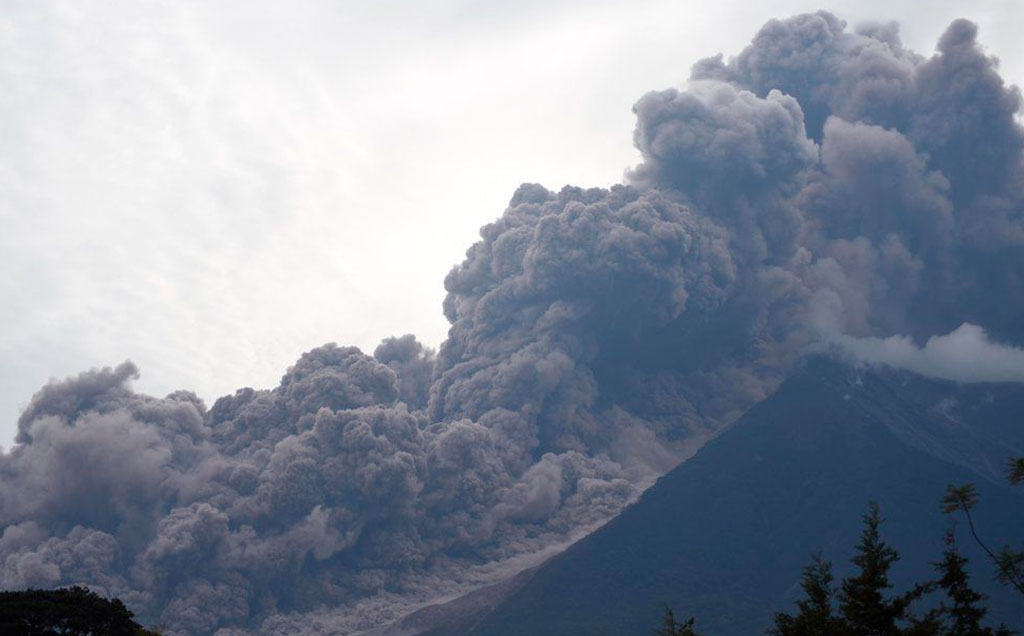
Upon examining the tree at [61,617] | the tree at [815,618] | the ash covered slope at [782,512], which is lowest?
the tree at [815,618]

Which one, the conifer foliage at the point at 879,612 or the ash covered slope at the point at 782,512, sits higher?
the ash covered slope at the point at 782,512

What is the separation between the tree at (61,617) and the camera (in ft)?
103

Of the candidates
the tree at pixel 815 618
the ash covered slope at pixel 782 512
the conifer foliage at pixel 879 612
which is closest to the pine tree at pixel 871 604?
the conifer foliage at pixel 879 612

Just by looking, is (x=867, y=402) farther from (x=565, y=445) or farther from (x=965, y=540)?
(x=565, y=445)

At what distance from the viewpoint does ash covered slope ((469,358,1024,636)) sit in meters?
78.4

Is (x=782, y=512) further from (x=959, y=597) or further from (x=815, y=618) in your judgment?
(x=815, y=618)

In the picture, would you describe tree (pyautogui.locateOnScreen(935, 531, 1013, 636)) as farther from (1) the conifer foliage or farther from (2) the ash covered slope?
(2) the ash covered slope

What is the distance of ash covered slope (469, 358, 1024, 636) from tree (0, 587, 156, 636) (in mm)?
44189

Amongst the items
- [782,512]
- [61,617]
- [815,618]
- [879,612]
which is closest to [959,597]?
[879,612]

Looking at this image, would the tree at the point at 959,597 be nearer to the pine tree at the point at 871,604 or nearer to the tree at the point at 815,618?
the pine tree at the point at 871,604

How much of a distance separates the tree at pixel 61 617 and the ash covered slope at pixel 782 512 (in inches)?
1740

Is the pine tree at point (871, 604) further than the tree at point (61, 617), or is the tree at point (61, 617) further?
the tree at point (61, 617)

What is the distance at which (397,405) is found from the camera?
270 ft

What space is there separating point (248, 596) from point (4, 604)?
45148 millimetres
